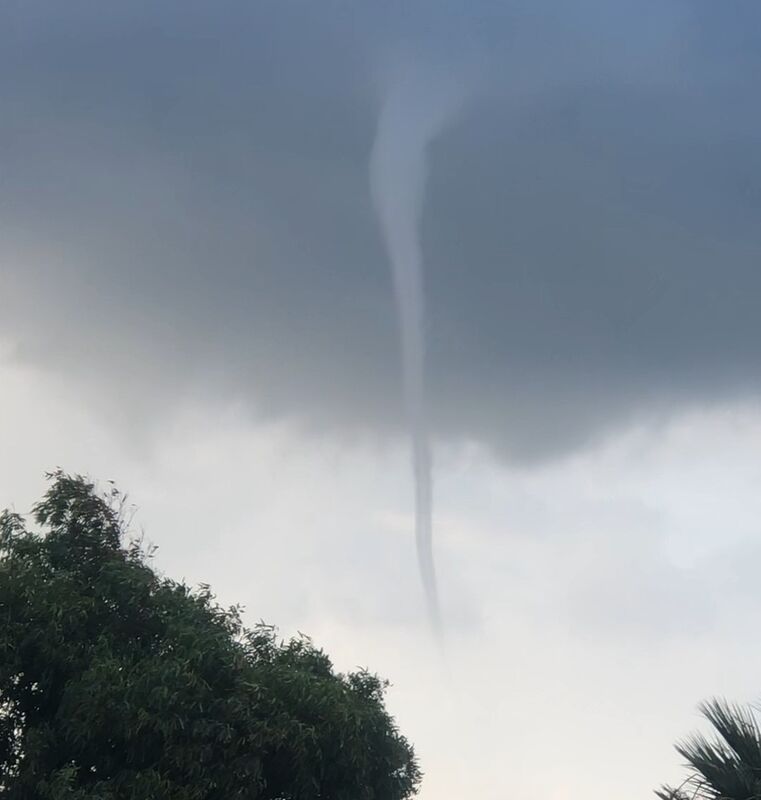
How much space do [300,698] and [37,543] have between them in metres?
6.52

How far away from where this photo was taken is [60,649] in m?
20.2

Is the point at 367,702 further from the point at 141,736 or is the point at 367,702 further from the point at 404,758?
the point at 141,736

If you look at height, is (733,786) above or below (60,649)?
below

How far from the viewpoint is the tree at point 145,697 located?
19.2 metres

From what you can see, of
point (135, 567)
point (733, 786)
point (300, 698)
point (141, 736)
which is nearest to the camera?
point (733, 786)

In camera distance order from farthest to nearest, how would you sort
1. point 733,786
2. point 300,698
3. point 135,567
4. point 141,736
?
point 135,567 < point 300,698 < point 141,736 < point 733,786

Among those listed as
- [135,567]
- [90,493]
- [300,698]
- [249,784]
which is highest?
[90,493]

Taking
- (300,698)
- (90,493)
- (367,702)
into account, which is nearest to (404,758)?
(367,702)

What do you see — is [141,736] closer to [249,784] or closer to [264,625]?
[249,784]

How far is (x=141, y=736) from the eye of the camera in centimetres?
1939

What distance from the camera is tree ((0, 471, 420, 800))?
19250 mm

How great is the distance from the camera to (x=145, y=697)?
1936 centimetres

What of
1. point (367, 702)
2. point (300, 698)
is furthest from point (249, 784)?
point (367, 702)

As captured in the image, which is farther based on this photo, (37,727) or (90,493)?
(90,493)
